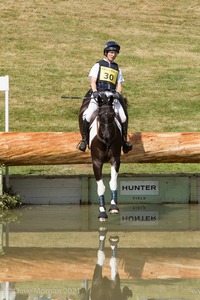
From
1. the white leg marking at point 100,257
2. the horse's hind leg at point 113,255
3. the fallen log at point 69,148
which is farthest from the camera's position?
the fallen log at point 69,148

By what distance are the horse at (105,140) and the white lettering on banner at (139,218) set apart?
1.93 feet

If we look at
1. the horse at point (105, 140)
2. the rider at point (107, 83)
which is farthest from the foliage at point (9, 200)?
the horse at point (105, 140)

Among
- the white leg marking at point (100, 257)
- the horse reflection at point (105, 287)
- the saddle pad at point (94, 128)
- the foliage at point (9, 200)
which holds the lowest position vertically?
the foliage at point (9, 200)

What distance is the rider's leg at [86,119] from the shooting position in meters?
14.2

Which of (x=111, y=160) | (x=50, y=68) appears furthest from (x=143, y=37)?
(x=111, y=160)

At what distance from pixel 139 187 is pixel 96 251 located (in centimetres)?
437

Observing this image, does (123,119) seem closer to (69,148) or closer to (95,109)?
(95,109)

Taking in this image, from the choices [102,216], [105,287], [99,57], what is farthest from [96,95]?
[99,57]

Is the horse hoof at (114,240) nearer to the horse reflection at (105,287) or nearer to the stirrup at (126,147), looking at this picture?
the horse reflection at (105,287)

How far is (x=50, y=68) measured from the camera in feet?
93.5

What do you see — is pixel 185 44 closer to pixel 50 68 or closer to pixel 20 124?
pixel 50 68

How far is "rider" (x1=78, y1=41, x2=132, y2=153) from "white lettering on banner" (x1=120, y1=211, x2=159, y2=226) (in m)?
1.13

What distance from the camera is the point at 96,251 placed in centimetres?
1199

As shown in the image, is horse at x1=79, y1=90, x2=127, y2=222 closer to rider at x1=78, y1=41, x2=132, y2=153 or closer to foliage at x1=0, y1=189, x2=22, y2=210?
rider at x1=78, y1=41, x2=132, y2=153
